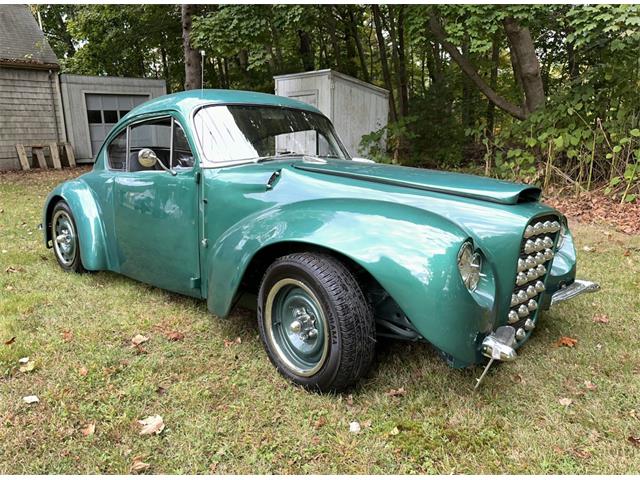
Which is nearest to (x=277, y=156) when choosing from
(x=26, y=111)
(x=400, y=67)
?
(x=400, y=67)

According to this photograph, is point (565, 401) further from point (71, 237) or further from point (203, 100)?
point (71, 237)

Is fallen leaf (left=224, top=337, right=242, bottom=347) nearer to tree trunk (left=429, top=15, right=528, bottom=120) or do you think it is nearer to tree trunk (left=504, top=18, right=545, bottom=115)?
tree trunk (left=504, top=18, right=545, bottom=115)

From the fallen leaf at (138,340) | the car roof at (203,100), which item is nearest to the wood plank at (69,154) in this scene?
the car roof at (203,100)

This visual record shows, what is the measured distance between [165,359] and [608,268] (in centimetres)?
433

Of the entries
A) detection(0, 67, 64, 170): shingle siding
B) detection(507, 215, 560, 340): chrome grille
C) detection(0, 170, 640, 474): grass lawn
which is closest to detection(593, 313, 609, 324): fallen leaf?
detection(0, 170, 640, 474): grass lawn

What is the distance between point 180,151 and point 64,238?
6.73ft

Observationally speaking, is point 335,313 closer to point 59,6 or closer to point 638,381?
point 638,381

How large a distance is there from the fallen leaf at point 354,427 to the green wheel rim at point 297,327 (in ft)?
1.09

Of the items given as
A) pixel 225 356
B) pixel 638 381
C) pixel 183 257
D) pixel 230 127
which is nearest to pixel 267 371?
pixel 225 356

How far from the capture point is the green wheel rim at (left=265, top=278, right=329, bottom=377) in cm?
256

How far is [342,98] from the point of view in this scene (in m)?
9.43

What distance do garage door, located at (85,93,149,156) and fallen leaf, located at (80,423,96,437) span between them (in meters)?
15.3

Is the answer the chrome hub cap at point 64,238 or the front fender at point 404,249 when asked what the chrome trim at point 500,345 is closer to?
the front fender at point 404,249

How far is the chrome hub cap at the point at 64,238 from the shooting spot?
4.58 m
